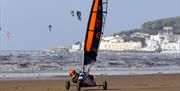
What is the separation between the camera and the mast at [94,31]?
1783 centimetres

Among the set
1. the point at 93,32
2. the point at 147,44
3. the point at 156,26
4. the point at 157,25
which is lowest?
the point at 147,44

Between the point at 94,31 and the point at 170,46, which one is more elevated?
the point at 94,31

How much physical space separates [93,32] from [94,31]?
4 centimetres

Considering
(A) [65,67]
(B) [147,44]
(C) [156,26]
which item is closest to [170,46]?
(B) [147,44]

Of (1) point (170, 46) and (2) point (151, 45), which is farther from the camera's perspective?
(2) point (151, 45)

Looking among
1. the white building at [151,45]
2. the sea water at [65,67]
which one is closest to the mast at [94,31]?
the sea water at [65,67]

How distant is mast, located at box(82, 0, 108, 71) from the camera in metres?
17.8

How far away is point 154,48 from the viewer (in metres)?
138

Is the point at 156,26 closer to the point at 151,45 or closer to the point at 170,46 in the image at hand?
the point at 151,45

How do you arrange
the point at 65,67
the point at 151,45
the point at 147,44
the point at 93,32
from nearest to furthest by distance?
1. the point at 93,32
2. the point at 65,67
3. the point at 151,45
4. the point at 147,44

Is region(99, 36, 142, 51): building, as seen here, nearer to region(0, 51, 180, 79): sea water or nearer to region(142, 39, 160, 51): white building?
region(142, 39, 160, 51): white building

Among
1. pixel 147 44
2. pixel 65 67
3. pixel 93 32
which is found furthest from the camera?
pixel 147 44

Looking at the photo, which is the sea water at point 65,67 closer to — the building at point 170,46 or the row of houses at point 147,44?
the row of houses at point 147,44

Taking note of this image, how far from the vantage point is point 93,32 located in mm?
17844
